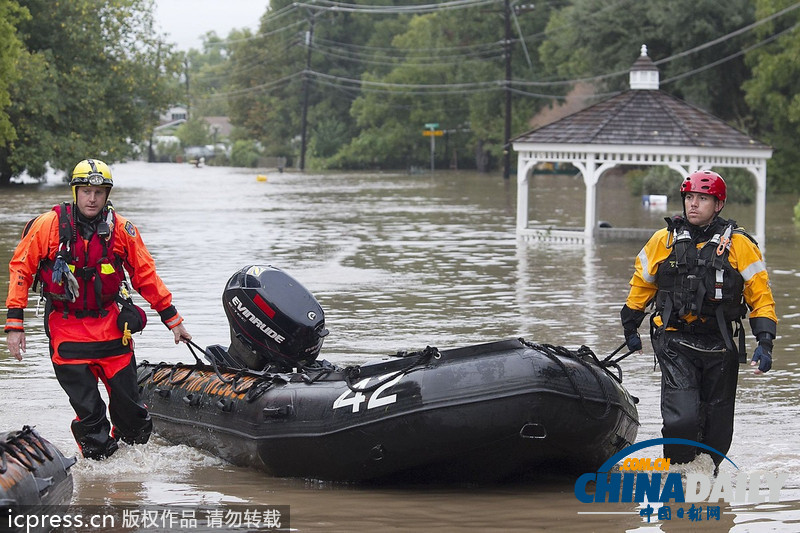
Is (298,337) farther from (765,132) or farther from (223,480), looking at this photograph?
(765,132)

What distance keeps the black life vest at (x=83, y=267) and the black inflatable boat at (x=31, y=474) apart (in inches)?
42.1

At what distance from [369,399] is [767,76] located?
40.4 m

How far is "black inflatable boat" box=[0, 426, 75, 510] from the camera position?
613 centimetres

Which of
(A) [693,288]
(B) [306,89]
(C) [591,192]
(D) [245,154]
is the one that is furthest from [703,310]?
(D) [245,154]

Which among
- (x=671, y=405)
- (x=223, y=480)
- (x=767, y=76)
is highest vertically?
(x=767, y=76)

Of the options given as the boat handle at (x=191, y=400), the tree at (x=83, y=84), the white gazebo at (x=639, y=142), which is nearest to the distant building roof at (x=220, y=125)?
the tree at (x=83, y=84)

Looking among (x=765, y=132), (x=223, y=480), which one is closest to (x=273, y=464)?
(x=223, y=480)

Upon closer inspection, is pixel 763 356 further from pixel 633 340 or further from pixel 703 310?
pixel 633 340

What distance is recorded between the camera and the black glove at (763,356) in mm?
7219

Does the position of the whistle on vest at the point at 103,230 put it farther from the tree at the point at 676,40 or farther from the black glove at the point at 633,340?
the tree at the point at 676,40

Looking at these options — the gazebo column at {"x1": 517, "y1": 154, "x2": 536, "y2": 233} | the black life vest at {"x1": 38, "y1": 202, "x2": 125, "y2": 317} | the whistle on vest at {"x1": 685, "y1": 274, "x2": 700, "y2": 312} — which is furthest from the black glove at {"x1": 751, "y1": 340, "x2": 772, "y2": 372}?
the gazebo column at {"x1": 517, "y1": 154, "x2": 536, "y2": 233}

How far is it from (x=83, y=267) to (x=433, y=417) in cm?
219

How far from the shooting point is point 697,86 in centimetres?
5094

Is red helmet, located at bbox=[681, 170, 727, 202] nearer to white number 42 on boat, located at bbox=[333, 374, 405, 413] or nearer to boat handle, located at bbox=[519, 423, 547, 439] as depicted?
boat handle, located at bbox=[519, 423, 547, 439]
